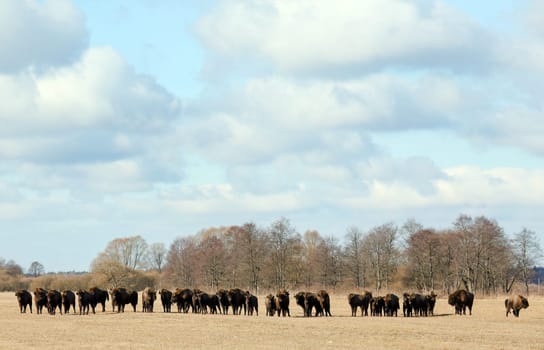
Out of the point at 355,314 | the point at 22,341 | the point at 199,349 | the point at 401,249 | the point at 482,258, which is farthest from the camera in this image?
the point at 401,249

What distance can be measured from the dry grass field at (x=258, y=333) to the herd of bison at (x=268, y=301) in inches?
138

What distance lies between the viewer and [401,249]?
12106cm

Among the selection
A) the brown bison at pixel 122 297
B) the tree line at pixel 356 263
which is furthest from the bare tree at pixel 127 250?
the brown bison at pixel 122 297

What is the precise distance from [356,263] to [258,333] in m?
88.6

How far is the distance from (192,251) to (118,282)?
2018 cm

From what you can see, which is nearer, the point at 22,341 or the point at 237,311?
the point at 22,341

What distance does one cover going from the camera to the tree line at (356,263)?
350ft

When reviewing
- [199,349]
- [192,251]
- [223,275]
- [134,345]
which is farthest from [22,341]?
[192,251]

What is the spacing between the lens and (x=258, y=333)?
3916 centimetres

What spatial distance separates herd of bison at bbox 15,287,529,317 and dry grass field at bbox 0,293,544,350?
3.52m

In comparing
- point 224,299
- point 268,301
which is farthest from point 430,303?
point 224,299

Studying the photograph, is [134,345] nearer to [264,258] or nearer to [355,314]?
[355,314]

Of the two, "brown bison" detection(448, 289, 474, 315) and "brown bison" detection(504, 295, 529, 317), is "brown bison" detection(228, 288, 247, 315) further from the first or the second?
"brown bison" detection(504, 295, 529, 317)

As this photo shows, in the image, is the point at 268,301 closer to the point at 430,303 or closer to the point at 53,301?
the point at 430,303
